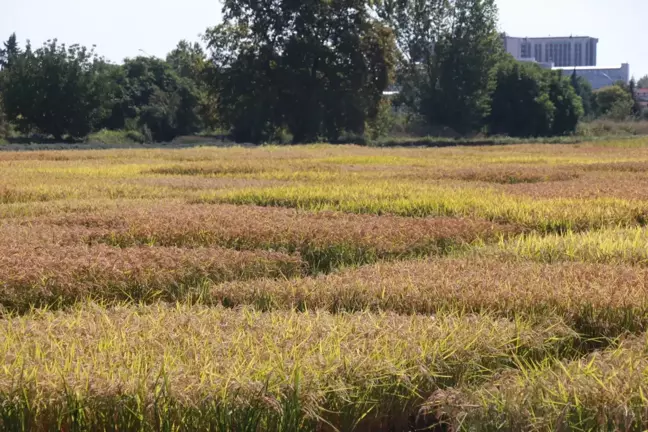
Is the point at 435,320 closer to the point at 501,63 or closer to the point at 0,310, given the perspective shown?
the point at 0,310

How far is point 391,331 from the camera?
3.30m

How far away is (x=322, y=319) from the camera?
3.55 metres

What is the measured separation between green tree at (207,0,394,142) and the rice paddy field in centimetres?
3365

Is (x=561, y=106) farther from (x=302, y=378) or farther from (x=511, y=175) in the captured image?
(x=302, y=378)

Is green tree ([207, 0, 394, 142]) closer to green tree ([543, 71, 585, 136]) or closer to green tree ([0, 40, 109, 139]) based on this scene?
green tree ([0, 40, 109, 139])

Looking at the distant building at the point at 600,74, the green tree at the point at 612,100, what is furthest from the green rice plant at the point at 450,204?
the distant building at the point at 600,74

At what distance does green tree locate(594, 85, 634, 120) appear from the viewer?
232 feet

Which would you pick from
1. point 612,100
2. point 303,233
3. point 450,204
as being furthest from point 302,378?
point 612,100

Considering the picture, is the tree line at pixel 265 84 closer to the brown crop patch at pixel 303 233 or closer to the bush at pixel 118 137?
the bush at pixel 118 137

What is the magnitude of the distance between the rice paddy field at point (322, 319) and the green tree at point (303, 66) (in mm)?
33654

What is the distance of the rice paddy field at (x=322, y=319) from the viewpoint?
2561 mm

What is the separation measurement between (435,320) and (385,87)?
40.7 meters

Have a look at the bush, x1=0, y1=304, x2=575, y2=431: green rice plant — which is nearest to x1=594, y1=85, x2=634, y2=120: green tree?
the bush

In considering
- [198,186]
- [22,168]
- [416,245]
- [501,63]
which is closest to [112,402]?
[416,245]
